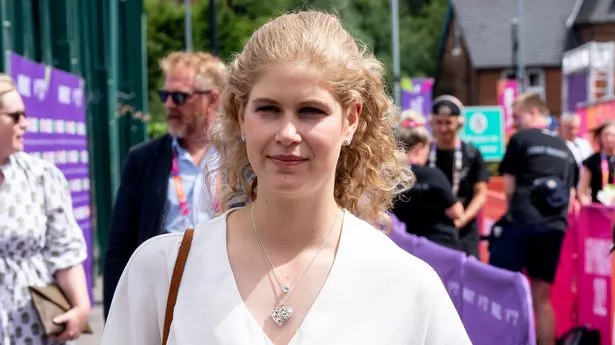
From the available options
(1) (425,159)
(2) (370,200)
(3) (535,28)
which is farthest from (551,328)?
(3) (535,28)

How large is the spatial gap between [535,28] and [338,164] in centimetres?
7690

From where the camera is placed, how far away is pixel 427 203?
27.7 ft

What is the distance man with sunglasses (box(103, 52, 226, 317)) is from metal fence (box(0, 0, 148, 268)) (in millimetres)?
2184

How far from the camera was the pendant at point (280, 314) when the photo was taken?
2.57 m

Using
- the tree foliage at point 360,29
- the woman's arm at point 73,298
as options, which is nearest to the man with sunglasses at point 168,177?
the woman's arm at point 73,298

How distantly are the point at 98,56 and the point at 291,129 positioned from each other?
13664mm

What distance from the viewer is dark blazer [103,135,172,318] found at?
502cm

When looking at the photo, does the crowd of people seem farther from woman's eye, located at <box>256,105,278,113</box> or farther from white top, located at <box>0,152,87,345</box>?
white top, located at <box>0,152,87,345</box>

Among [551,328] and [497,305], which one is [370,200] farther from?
[551,328]

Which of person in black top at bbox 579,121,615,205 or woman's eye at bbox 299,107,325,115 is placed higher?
woman's eye at bbox 299,107,325,115

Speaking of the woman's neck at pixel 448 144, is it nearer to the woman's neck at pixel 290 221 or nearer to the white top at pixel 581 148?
the white top at pixel 581 148

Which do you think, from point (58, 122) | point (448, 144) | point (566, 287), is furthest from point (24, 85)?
point (566, 287)

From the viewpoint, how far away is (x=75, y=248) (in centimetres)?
476

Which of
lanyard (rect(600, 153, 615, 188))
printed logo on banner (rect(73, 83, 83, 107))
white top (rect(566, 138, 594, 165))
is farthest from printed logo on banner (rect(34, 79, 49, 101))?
white top (rect(566, 138, 594, 165))
